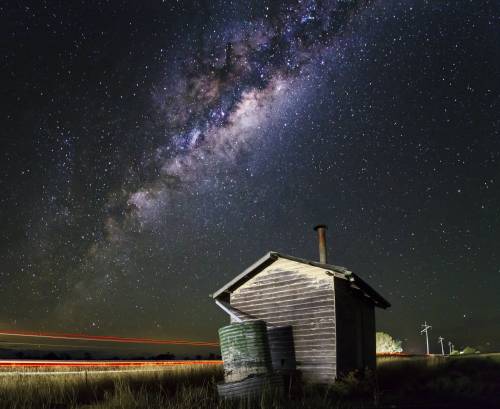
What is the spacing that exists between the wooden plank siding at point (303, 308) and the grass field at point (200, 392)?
92cm

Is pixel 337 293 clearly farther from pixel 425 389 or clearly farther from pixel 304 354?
pixel 425 389

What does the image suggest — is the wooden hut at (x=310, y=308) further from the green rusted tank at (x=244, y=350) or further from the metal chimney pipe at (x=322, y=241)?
the green rusted tank at (x=244, y=350)

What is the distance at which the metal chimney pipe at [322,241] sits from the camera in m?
19.6

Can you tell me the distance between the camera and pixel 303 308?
17.1 meters

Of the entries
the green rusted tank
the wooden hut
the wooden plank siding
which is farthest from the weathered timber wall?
the green rusted tank

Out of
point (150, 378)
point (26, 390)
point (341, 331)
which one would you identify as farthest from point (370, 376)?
point (26, 390)

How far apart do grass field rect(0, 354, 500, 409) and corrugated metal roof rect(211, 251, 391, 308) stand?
10.5 ft

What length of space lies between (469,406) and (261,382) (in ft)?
19.4

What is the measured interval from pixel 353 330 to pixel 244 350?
625 centimetres

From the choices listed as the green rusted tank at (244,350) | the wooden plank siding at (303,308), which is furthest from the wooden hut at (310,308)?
the green rusted tank at (244,350)

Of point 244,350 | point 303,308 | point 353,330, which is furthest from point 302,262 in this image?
point 244,350

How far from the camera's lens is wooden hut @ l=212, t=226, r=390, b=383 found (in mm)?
16359

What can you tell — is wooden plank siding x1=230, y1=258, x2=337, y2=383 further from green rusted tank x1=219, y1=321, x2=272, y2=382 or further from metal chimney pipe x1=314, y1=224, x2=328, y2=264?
green rusted tank x1=219, y1=321, x2=272, y2=382

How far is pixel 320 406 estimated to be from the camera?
980cm
